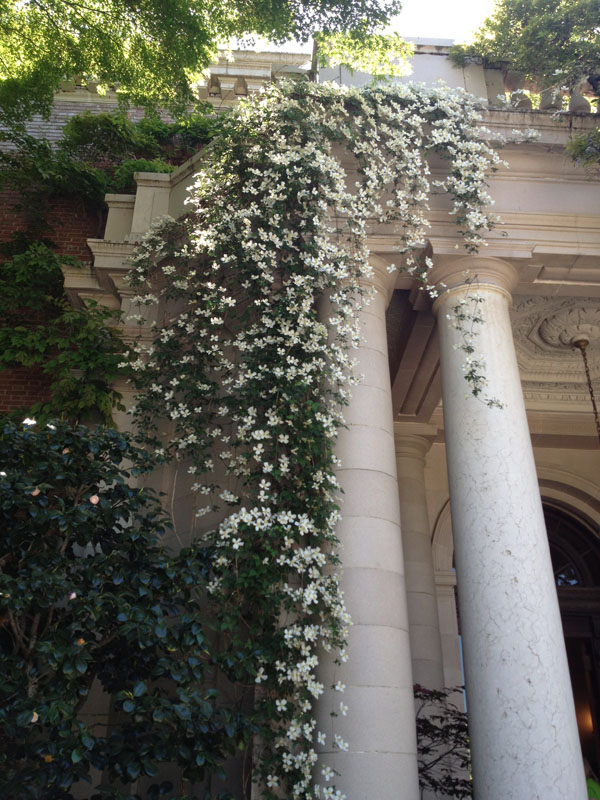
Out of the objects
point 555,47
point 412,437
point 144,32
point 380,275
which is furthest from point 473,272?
point 144,32

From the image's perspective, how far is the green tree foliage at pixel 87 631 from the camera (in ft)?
13.6

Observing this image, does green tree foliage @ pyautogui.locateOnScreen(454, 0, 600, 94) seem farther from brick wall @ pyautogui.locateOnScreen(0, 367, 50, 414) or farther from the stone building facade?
brick wall @ pyautogui.locateOnScreen(0, 367, 50, 414)

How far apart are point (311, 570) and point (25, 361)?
5106mm

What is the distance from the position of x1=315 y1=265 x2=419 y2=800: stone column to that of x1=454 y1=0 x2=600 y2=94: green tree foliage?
170 inches

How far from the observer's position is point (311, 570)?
5.21 meters

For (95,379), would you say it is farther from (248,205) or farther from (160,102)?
(160,102)

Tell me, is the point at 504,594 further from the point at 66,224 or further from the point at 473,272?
the point at 66,224

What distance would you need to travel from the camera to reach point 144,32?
9.32 m

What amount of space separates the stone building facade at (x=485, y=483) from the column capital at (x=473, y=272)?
2 cm

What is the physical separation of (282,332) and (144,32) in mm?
5616

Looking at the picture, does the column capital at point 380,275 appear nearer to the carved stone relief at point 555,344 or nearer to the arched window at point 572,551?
the carved stone relief at point 555,344

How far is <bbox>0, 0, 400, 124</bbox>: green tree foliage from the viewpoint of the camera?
9.06 m

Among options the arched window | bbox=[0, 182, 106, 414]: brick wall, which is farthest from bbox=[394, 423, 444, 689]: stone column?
bbox=[0, 182, 106, 414]: brick wall

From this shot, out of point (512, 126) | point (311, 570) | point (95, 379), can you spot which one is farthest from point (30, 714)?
point (512, 126)
